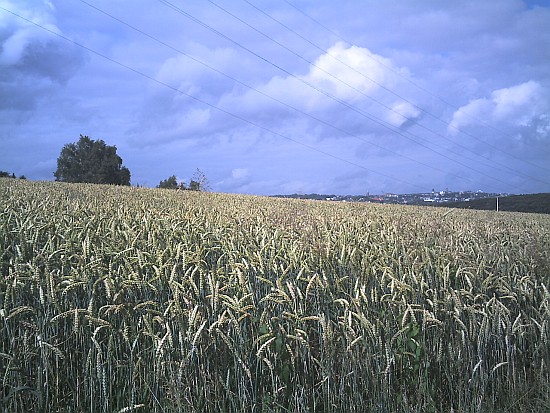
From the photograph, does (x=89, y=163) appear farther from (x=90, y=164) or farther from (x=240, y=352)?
(x=240, y=352)

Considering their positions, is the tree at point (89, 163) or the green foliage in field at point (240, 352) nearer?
the green foliage in field at point (240, 352)

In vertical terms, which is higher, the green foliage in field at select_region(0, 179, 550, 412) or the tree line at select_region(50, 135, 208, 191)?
the tree line at select_region(50, 135, 208, 191)

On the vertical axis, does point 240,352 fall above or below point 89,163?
below

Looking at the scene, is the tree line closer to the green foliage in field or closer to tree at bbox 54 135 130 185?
tree at bbox 54 135 130 185

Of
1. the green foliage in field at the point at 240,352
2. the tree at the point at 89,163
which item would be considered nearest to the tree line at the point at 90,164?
the tree at the point at 89,163

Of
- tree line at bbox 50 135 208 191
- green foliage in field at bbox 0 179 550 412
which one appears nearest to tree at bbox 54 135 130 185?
tree line at bbox 50 135 208 191

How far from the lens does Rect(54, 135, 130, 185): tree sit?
73250mm

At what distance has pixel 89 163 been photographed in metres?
74.2

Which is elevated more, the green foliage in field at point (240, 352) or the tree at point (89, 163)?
the tree at point (89, 163)

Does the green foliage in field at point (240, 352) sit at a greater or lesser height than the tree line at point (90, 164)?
lesser

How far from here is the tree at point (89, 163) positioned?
240 feet

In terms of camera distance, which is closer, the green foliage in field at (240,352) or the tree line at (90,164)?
the green foliage in field at (240,352)

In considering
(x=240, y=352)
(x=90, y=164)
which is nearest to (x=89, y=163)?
(x=90, y=164)

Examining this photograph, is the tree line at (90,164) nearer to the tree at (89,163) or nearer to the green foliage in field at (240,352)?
the tree at (89,163)
